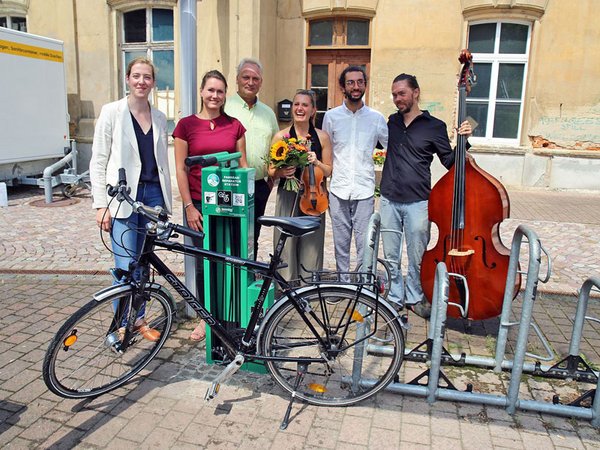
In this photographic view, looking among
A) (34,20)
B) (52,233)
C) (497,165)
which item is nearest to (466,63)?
(52,233)

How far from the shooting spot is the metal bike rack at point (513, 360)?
2.85m

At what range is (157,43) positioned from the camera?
12.1m

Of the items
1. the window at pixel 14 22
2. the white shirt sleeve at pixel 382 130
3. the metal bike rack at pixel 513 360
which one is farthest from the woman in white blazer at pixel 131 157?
the window at pixel 14 22

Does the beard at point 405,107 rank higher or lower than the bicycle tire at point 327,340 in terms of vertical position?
higher

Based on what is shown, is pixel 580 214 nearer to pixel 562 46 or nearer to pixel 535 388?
pixel 562 46

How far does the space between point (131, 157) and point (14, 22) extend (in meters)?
12.5

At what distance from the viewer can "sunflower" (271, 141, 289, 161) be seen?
3653mm

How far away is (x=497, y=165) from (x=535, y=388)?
27.8 ft

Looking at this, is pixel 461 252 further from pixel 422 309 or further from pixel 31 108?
pixel 31 108

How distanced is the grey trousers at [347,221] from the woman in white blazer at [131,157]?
57.1 inches

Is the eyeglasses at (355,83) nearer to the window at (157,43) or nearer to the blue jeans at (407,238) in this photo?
the blue jeans at (407,238)

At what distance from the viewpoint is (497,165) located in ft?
35.9

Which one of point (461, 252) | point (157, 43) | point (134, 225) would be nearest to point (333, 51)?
point (157, 43)

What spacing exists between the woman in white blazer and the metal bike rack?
1593 mm
